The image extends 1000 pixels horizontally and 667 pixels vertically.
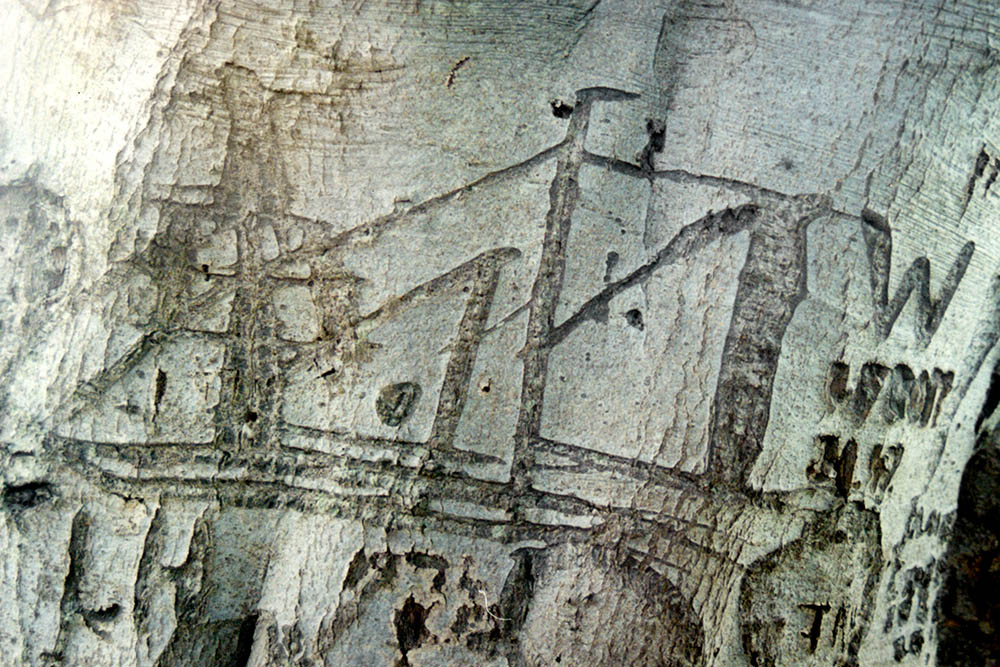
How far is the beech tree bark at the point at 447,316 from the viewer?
4.62 feet

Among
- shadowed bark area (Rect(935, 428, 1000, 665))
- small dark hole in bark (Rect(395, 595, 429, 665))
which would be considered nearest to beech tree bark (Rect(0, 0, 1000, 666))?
small dark hole in bark (Rect(395, 595, 429, 665))

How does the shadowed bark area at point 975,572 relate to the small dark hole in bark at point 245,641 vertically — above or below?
above

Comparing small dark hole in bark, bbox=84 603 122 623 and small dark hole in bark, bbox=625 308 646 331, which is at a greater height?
small dark hole in bark, bbox=625 308 646 331

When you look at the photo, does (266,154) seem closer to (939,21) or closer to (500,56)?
(500,56)

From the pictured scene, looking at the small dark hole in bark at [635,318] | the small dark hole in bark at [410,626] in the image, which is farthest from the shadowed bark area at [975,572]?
the small dark hole in bark at [410,626]

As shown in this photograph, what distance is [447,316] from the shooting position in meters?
1.43

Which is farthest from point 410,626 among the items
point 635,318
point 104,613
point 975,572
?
point 975,572

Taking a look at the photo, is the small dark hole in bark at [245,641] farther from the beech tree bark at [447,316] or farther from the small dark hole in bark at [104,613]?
the small dark hole in bark at [104,613]

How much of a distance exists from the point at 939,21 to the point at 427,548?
1.11m

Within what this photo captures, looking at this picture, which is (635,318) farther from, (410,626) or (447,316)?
(410,626)

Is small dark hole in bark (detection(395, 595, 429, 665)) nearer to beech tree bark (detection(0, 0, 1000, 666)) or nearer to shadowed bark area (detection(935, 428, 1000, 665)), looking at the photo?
beech tree bark (detection(0, 0, 1000, 666))

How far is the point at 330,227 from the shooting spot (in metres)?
1.44

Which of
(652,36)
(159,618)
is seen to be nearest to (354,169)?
(652,36)

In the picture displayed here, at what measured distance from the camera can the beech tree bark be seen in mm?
1409
